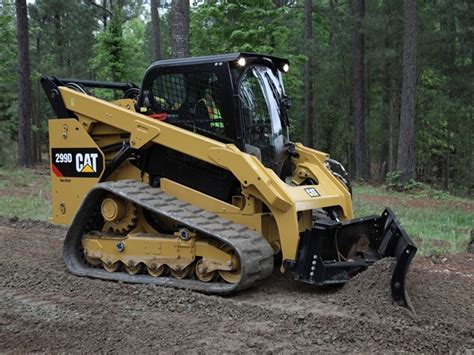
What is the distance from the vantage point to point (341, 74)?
27094 millimetres

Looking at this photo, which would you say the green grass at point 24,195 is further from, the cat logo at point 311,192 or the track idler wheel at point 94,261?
the cat logo at point 311,192

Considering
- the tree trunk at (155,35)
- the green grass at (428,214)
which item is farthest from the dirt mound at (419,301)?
the tree trunk at (155,35)

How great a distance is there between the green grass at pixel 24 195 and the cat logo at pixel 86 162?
354 centimetres

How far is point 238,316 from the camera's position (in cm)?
480

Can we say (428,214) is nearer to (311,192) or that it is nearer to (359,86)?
(311,192)

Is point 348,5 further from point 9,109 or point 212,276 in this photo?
point 212,276

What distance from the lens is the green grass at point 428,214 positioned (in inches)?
325

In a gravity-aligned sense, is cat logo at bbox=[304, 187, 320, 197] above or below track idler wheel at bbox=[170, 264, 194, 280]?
above

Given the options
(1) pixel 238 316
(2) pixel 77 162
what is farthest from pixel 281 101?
(1) pixel 238 316

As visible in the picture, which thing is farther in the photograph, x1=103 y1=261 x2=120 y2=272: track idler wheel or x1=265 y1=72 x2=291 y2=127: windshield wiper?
x1=265 y1=72 x2=291 y2=127: windshield wiper

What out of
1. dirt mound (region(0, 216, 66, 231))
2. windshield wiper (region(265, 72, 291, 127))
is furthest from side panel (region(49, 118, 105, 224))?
dirt mound (region(0, 216, 66, 231))

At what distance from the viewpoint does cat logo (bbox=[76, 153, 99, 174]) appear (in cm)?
654

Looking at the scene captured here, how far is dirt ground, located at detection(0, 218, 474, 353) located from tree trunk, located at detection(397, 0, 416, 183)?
1164cm

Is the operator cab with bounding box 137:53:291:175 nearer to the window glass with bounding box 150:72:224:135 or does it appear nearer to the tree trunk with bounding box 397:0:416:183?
the window glass with bounding box 150:72:224:135
